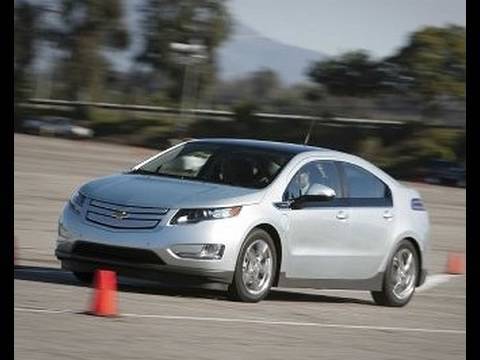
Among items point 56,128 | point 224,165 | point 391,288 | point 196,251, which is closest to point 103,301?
point 196,251

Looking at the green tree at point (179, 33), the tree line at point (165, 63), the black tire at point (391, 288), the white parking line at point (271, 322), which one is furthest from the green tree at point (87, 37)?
the white parking line at point (271, 322)

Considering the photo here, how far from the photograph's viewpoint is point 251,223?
35.2ft

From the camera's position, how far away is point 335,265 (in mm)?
11695

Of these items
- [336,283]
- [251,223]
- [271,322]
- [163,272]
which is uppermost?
[251,223]

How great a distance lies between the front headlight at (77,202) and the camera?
35.7ft

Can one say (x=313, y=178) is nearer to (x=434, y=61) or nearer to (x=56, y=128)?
(x=56, y=128)

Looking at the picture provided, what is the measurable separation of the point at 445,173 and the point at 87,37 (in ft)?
132

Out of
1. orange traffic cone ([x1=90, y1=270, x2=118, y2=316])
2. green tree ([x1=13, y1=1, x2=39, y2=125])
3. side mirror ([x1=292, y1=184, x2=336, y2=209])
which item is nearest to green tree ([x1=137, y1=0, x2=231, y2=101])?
green tree ([x1=13, y1=1, x2=39, y2=125])

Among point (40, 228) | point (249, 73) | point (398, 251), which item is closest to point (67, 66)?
point (249, 73)

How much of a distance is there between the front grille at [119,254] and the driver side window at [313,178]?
1534 mm

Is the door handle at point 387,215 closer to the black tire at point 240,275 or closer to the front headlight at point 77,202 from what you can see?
the black tire at point 240,275

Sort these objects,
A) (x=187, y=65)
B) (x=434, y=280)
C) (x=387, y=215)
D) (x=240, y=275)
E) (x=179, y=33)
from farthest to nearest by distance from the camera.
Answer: (x=179, y=33) → (x=187, y=65) → (x=434, y=280) → (x=387, y=215) → (x=240, y=275)
